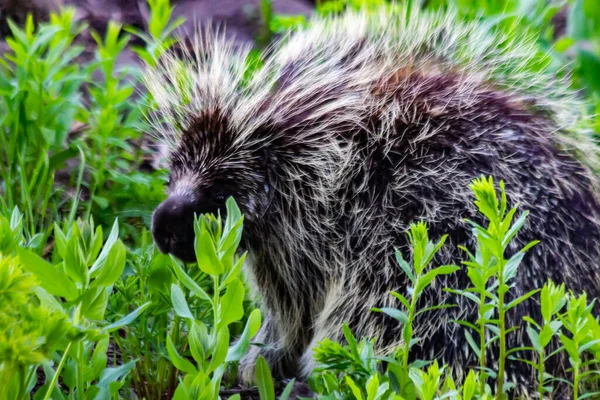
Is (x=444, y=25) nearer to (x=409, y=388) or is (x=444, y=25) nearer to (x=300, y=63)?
(x=300, y=63)

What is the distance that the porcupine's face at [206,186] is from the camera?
2.05 metres

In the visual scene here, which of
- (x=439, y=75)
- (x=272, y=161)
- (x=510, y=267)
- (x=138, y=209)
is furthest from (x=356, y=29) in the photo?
(x=510, y=267)

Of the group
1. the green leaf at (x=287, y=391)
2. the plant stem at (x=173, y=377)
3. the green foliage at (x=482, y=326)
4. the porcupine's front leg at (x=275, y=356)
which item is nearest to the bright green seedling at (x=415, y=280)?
the green foliage at (x=482, y=326)

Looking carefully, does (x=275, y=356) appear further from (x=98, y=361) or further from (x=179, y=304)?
(x=179, y=304)

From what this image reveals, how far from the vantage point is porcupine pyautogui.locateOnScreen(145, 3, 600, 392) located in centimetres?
183

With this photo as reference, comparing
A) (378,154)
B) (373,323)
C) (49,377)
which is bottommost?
(373,323)

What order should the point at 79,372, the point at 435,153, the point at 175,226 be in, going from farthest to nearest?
the point at 175,226
the point at 435,153
the point at 79,372

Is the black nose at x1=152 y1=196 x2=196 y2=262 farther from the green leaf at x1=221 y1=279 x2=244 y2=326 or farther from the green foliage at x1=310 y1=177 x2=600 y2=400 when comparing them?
the green leaf at x1=221 y1=279 x2=244 y2=326

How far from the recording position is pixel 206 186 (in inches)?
83.3

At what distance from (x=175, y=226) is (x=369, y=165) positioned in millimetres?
521

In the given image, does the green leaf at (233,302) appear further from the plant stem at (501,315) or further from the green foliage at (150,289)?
the plant stem at (501,315)

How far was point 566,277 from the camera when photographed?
5.83ft

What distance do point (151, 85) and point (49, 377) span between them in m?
1.28

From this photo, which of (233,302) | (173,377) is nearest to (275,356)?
(173,377)
